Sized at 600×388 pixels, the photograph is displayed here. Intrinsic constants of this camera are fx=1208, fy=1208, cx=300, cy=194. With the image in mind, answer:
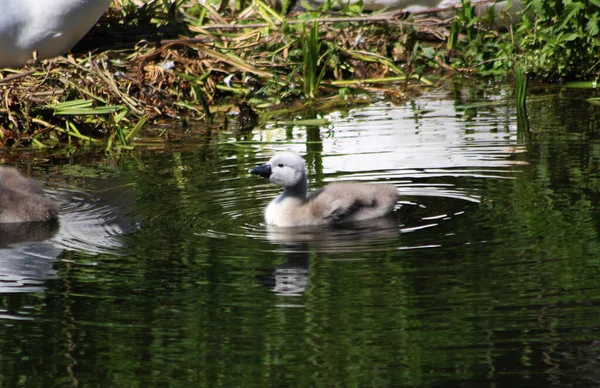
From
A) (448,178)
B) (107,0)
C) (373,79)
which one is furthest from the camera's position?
(373,79)

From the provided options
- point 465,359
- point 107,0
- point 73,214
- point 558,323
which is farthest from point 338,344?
point 107,0

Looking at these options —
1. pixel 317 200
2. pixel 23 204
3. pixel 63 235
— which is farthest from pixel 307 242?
pixel 23 204

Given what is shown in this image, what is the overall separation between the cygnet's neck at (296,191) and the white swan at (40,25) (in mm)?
4482

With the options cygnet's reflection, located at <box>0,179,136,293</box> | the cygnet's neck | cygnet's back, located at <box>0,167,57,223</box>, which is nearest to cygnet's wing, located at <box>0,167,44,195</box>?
cygnet's back, located at <box>0,167,57,223</box>

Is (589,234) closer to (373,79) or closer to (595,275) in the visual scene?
(595,275)

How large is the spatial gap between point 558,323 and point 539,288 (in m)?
0.48

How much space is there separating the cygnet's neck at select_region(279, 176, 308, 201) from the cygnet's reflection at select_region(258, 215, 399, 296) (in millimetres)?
266

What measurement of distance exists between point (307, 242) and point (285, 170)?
2.26ft

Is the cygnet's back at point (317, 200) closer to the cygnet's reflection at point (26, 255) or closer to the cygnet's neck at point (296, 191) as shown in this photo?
the cygnet's neck at point (296, 191)

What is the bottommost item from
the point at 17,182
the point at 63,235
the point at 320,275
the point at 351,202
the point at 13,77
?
the point at 320,275

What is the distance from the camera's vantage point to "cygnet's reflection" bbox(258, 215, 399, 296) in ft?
18.1

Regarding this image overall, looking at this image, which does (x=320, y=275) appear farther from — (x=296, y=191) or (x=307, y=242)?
(x=296, y=191)

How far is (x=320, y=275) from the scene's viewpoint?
5.59 m

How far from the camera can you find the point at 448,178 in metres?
7.63
